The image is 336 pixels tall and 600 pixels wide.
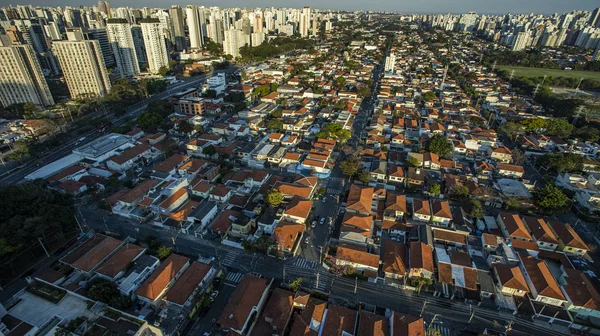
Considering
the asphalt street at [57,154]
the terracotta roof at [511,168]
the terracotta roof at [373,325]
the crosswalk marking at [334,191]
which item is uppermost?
the terracotta roof at [511,168]

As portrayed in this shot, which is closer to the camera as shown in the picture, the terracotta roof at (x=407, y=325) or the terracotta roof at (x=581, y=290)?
the terracotta roof at (x=407, y=325)

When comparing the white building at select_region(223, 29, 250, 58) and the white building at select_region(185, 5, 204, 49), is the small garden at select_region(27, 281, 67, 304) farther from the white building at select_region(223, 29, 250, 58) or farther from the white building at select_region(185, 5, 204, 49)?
the white building at select_region(185, 5, 204, 49)

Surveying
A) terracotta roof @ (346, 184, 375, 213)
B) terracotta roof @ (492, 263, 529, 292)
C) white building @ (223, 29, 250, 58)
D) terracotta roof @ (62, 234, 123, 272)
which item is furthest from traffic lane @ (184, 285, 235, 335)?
white building @ (223, 29, 250, 58)

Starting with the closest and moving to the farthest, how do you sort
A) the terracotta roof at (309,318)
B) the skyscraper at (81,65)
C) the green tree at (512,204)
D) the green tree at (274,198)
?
the terracotta roof at (309,318) → the green tree at (274,198) → the green tree at (512,204) → the skyscraper at (81,65)

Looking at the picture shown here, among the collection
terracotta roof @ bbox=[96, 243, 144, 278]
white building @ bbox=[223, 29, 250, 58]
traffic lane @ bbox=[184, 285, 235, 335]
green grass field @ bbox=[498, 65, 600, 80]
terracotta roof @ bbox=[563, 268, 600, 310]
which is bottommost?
traffic lane @ bbox=[184, 285, 235, 335]

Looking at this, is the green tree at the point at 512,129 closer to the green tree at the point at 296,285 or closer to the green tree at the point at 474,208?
the green tree at the point at 474,208

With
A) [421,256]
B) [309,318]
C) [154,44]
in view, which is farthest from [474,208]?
[154,44]

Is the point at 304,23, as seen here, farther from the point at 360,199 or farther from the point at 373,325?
the point at 373,325

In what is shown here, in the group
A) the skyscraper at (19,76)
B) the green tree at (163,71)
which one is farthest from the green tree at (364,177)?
the green tree at (163,71)
